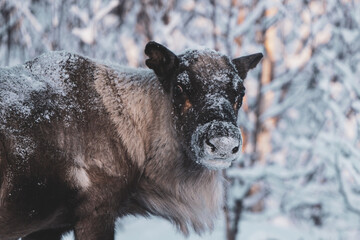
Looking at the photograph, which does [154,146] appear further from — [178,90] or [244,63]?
[244,63]

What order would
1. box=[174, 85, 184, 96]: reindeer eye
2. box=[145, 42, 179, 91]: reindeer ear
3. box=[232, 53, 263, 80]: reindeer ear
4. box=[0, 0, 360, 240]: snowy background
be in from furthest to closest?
1. box=[0, 0, 360, 240]: snowy background
2. box=[232, 53, 263, 80]: reindeer ear
3. box=[145, 42, 179, 91]: reindeer ear
4. box=[174, 85, 184, 96]: reindeer eye

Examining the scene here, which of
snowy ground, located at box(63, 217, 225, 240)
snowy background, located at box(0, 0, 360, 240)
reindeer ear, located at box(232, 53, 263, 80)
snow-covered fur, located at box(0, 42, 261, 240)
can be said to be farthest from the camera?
snowy ground, located at box(63, 217, 225, 240)

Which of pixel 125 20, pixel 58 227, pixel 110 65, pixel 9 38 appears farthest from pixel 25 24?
pixel 58 227

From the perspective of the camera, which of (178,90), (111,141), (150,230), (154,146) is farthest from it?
(150,230)

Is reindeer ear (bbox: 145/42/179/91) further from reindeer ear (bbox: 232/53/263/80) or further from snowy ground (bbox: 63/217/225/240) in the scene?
snowy ground (bbox: 63/217/225/240)

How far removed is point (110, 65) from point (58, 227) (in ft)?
4.84

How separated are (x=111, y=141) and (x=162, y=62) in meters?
0.88

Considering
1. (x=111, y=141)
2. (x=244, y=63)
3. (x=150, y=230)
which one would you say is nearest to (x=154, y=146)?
(x=111, y=141)

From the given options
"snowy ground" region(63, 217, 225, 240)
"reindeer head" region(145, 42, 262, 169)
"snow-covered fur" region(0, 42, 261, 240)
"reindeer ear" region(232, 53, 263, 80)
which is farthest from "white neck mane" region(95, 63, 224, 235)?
"snowy ground" region(63, 217, 225, 240)

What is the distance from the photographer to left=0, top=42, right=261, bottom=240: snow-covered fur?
14.3 ft

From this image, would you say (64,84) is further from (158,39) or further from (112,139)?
(158,39)

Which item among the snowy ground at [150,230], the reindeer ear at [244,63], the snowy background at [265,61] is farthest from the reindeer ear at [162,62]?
the snowy ground at [150,230]

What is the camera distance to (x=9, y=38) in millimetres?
9352

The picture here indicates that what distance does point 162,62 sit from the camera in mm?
5133
